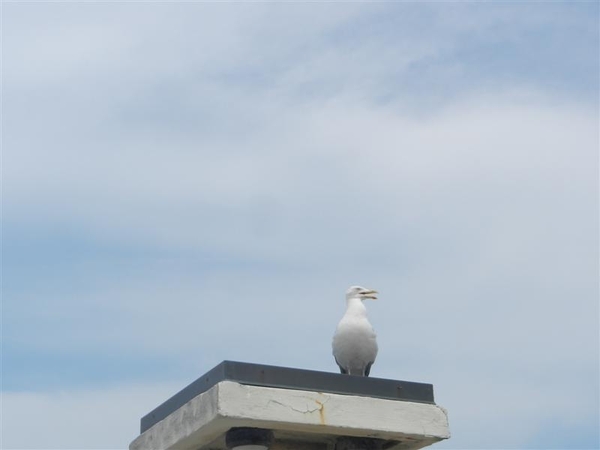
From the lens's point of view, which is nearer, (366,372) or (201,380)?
(201,380)

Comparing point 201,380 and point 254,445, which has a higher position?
point 201,380

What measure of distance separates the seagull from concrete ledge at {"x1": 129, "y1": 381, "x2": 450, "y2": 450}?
2.13 meters

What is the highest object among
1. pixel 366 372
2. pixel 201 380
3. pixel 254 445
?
pixel 366 372

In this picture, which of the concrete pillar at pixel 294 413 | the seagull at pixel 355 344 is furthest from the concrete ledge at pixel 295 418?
the seagull at pixel 355 344

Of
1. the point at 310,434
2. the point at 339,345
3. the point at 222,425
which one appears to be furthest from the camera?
the point at 339,345

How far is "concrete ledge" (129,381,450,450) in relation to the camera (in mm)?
7469

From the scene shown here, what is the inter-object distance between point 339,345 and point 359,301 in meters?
0.94

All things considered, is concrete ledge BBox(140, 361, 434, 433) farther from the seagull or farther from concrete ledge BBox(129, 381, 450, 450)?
the seagull

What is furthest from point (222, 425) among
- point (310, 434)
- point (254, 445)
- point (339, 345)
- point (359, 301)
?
point (359, 301)

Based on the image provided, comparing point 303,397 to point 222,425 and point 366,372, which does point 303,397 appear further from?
point 366,372

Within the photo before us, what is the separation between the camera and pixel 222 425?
7.54 m

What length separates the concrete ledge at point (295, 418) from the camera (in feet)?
24.5

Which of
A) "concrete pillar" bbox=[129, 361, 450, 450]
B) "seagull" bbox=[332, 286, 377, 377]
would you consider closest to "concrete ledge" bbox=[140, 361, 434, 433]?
"concrete pillar" bbox=[129, 361, 450, 450]

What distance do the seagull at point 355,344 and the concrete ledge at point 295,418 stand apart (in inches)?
84.0
